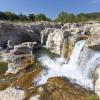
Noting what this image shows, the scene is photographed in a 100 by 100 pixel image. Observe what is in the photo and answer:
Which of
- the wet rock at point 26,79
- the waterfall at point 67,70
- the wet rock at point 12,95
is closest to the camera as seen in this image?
the wet rock at point 12,95

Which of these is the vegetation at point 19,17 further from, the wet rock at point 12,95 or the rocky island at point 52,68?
the wet rock at point 12,95

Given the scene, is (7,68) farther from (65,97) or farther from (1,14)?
(1,14)

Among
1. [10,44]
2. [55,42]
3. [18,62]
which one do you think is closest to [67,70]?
[18,62]

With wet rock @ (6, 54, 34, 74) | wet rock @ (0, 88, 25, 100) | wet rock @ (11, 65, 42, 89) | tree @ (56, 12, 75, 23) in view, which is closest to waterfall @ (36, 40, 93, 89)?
wet rock @ (11, 65, 42, 89)

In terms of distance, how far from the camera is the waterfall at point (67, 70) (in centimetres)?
1579

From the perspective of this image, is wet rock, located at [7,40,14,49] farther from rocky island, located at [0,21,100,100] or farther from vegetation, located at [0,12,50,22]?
vegetation, located at [0,12,50,22]

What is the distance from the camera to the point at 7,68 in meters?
19.9

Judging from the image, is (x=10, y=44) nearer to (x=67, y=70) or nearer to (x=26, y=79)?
(x=67, y=70)

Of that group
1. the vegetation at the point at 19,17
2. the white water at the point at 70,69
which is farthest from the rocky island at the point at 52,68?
the vegetation at the point at 19,17

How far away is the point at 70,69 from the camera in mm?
18703

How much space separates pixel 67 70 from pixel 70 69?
14.7 inches

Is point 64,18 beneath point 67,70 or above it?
above

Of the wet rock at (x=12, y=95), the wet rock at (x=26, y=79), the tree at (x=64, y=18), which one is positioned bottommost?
the wet rock at (x=26, y=79)

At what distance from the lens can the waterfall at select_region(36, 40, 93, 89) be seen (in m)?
15.8
